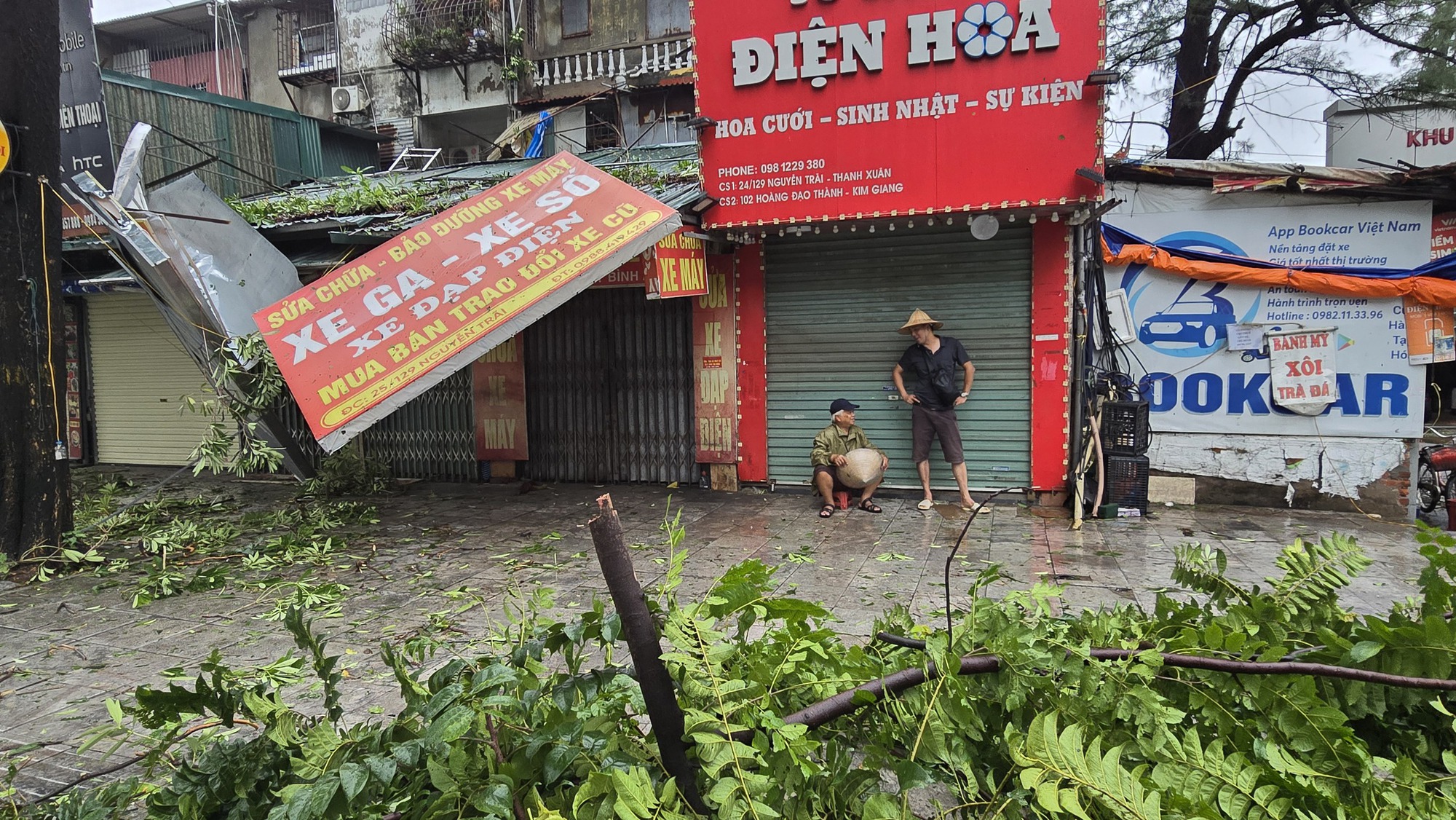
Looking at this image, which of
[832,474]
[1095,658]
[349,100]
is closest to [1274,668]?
[1095,658]

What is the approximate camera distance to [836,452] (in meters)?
8.06

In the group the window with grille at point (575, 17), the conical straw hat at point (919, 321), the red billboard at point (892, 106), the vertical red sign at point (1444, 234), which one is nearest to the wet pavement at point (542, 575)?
the conical straw hat at point (919, 321)

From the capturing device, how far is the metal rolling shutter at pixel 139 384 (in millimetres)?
11438

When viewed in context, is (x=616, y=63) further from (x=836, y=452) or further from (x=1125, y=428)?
(x=1125, y=428)

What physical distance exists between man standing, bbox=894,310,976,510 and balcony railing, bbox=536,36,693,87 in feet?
29.9

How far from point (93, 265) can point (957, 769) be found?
12702 millimetres

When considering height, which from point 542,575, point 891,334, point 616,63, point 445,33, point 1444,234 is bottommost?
point 542,575

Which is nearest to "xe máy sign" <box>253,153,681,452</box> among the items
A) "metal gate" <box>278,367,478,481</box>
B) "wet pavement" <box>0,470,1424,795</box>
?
"wet pavement" <box>0,470,1424,795</box>

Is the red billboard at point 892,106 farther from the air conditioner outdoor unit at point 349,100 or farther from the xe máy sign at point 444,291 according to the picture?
the air conditioner outdoor unit at point 349,100

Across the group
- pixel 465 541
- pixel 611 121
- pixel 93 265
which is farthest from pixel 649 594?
pixel 611 121

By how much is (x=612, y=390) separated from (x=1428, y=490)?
29.2 feet

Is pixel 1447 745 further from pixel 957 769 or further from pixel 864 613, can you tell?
pixel 864 613

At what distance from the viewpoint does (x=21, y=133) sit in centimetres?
599

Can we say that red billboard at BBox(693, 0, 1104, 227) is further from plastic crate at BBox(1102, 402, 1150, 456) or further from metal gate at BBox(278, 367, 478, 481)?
metal gate at BBox(278, 367, 478, 481)
